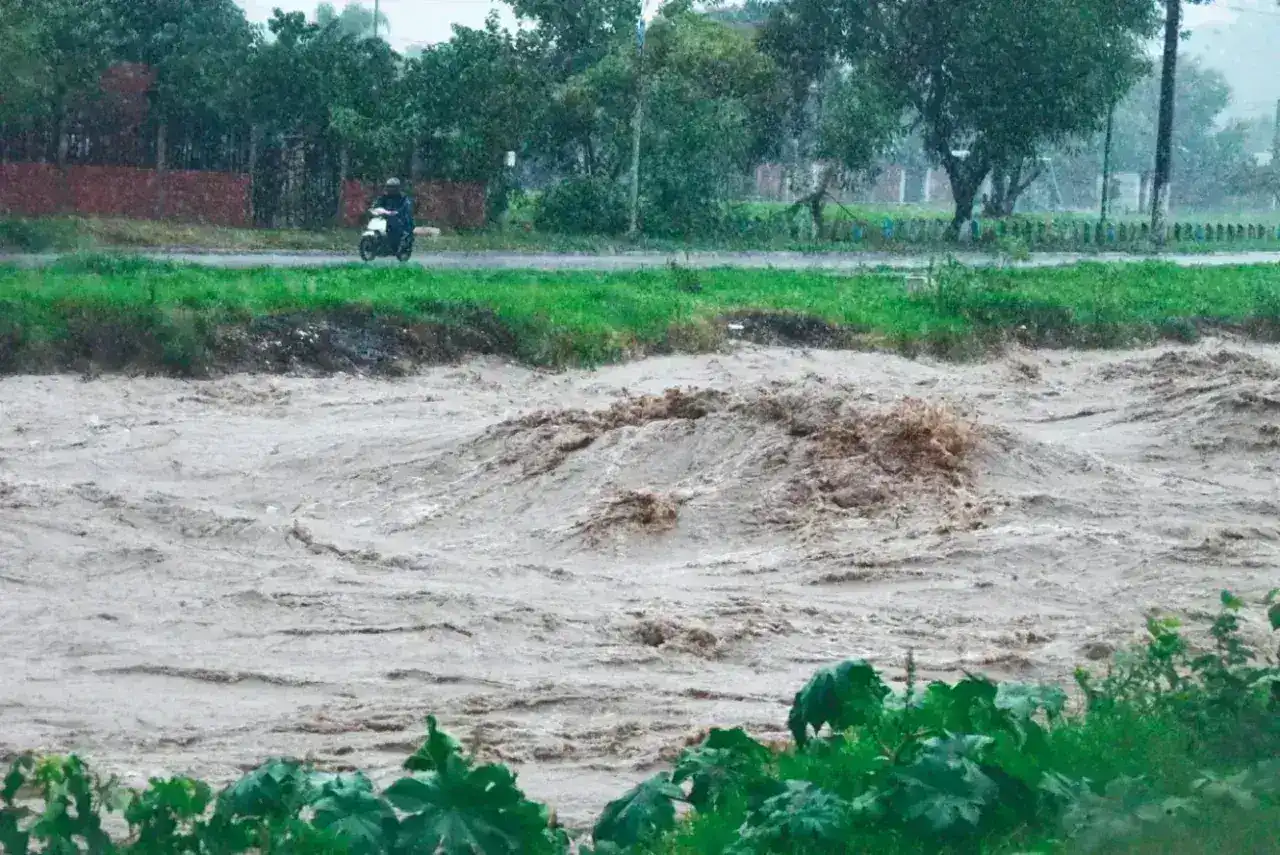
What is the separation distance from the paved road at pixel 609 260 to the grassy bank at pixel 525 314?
206cm

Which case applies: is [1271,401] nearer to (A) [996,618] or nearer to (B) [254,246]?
(A) [996,618]

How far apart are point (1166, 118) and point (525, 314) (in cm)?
2530

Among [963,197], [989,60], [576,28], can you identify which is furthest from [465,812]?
[963,197]

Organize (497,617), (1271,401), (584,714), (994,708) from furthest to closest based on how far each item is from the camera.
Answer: (1271,401), (497,617), (584,714), (994,708)

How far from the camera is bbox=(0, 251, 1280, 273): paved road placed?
2364 cm

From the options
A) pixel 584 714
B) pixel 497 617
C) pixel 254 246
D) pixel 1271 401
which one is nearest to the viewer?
pixel 584 714

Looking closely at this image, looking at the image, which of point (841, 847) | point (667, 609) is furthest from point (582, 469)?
point (841, 847)

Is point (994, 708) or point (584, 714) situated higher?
point (994, 708)

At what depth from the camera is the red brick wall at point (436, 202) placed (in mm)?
34125

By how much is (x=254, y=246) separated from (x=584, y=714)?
70.2 feet

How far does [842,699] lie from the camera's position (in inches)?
214

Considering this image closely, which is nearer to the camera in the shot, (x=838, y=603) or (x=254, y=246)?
(x=838, y=603)

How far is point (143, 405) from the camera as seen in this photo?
1436 cm

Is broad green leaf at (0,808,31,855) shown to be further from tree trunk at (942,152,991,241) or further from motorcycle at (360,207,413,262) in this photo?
tree trunk at (942,152,991,241)
